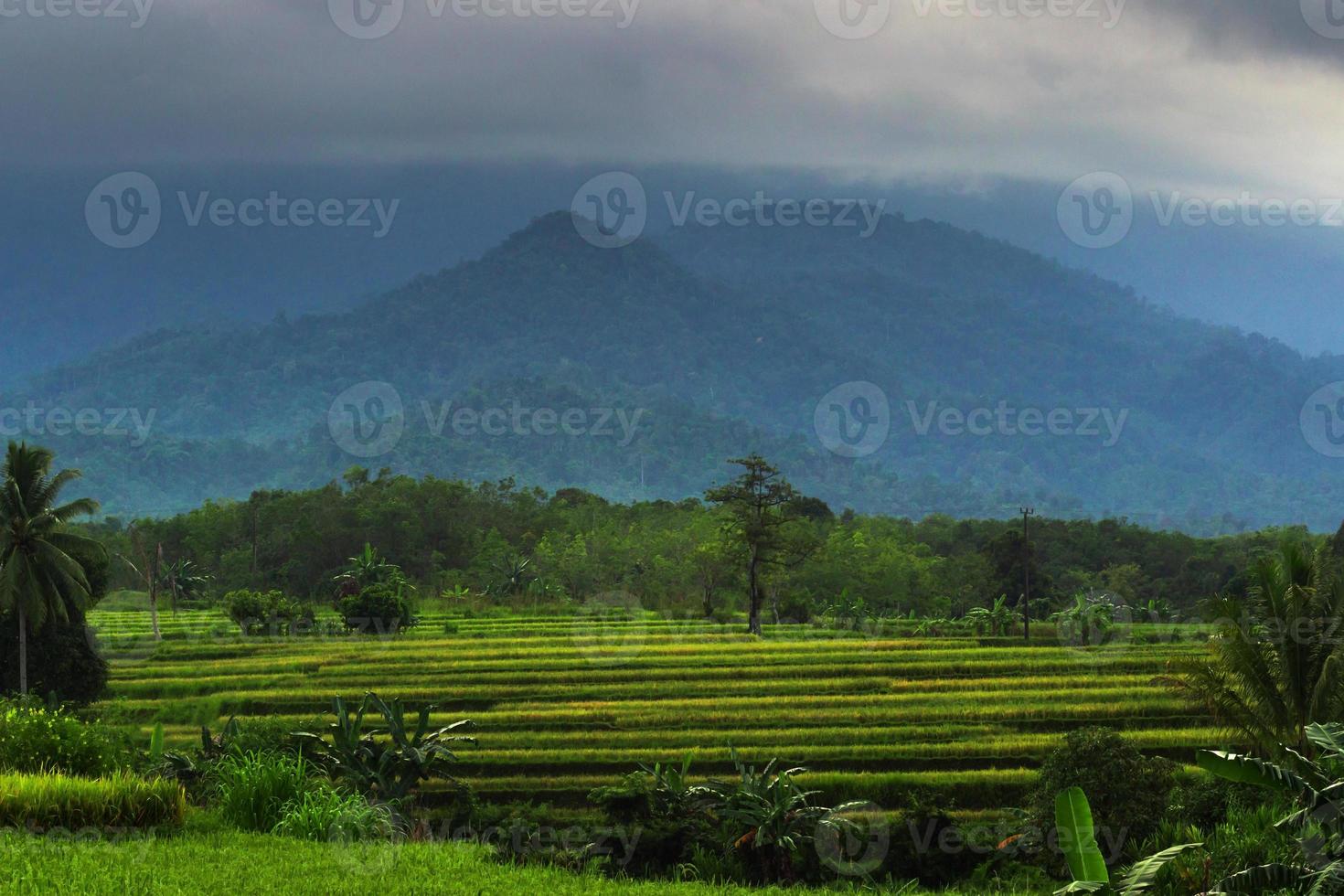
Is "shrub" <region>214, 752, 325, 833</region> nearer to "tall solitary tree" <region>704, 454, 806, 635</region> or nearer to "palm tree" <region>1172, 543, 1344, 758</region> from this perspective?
"palm tree" <region>1172, 543, 1344, 758</region>

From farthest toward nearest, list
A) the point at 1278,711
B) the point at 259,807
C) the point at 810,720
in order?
the point at 810,720 → the point at 1278,711 → the point at 259,807

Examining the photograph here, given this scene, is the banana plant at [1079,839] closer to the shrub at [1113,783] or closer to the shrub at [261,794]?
the shrub at [1113,783]

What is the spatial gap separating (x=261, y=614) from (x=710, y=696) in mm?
27729

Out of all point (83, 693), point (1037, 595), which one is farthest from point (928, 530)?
point (83, 693)

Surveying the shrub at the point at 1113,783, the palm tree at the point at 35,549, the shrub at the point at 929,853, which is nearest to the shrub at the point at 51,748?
the shrub at the point at 929,853

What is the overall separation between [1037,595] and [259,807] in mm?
62375

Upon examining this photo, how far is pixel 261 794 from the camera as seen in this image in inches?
637

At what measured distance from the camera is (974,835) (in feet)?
72.3

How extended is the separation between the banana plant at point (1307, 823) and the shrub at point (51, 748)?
47.8 feet

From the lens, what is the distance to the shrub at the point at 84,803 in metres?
14.3

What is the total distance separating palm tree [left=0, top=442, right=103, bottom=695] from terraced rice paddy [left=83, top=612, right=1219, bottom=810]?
4.02 m

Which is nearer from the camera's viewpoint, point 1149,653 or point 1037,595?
point 1149,653

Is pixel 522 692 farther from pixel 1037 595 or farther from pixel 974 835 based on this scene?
pixel 1037 595

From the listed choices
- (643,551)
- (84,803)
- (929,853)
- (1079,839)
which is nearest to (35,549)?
(84,803)
